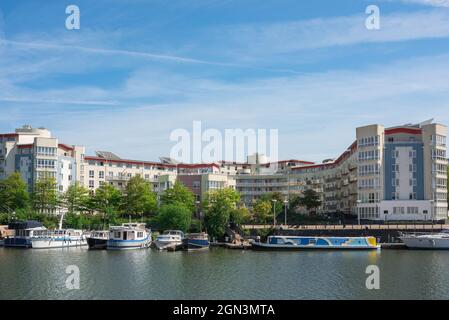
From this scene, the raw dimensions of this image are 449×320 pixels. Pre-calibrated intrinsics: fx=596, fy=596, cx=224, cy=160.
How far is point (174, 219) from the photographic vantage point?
324 ft

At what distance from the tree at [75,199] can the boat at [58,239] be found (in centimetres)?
1853

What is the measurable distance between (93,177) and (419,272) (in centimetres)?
9072

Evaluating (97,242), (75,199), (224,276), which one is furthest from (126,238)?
(224,276)

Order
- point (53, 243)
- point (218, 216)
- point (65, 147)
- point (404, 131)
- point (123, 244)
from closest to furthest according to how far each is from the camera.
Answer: point (123, 244), point (53, 243), point (218, 216), point (404, 131), point (65, 147)

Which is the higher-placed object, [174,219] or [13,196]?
[13,196]

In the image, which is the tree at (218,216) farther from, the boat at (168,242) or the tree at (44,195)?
the tree at (44,195)

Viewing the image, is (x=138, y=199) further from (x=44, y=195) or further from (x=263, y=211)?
(x=263, y=211)

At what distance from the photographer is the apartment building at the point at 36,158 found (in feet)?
380

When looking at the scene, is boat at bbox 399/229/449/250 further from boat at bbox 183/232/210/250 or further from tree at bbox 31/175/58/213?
tree at bbox 31/175/58/213

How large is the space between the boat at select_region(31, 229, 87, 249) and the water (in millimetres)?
15804

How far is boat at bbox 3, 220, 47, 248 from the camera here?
8956cm

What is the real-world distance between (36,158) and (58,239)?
30.7 m
